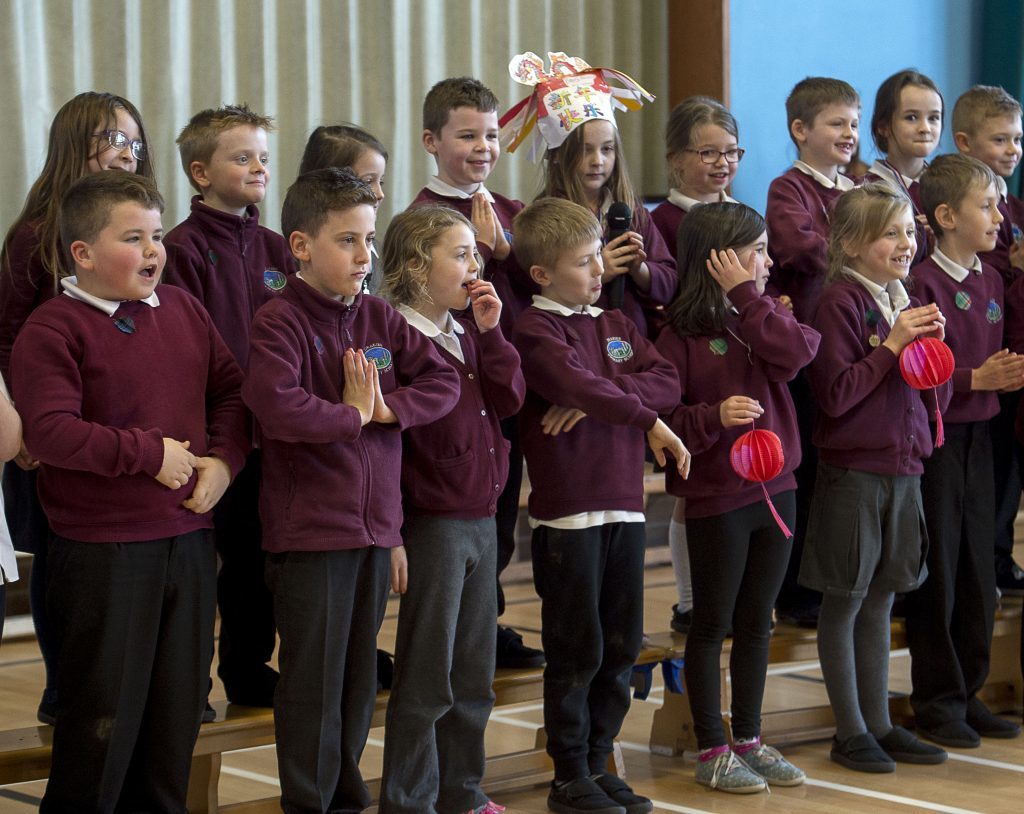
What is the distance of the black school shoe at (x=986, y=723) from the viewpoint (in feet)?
12.6

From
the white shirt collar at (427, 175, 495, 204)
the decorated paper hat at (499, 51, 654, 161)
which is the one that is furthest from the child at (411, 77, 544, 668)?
the decorated paper hat at (499, 51, 654, 161)

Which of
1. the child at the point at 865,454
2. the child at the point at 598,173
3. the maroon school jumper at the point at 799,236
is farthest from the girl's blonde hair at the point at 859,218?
the child at the point at 598,173

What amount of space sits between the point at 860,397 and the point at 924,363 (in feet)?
0.53

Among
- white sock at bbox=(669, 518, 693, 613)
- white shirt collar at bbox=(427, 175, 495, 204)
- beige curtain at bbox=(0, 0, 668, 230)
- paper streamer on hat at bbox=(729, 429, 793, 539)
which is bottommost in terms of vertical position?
white sock at bbox=(669, 518, 693, 613)

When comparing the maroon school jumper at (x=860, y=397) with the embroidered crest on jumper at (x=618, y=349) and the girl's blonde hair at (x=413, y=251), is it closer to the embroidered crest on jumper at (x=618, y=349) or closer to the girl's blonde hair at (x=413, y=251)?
the embroidered crest on jumper at (x=618, y=349)

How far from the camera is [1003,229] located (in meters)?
4.11

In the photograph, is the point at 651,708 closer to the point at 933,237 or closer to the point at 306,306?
the point at 933,237

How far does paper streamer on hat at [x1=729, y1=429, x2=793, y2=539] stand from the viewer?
3.19 meters

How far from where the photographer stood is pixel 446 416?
9.58 feet

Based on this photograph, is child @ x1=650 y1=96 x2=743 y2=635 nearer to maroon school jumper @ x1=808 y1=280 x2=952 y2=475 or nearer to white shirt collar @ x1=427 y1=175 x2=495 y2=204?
maroon school jumper @ x1=808 y1=280 x2=952 y2=475

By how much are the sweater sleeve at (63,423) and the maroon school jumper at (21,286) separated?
37 centimetres

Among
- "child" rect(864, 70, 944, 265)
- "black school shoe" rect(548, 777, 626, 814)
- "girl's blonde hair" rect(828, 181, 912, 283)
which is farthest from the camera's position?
"child" rect(864, 70, 944, 265)

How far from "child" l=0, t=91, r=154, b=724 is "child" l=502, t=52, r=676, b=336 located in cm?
96

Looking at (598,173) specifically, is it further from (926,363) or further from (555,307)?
(926,363)
